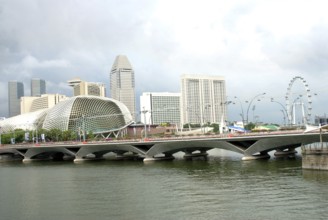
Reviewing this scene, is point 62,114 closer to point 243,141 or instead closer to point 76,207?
point 243,141

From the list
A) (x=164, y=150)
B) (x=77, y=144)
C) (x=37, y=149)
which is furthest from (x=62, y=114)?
(x=164, y=150)

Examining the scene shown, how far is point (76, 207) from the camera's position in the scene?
106 ft

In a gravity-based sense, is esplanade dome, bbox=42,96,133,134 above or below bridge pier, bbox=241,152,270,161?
above

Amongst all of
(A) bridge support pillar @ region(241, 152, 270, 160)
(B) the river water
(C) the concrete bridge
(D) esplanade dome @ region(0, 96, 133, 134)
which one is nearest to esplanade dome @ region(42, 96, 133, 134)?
(D) esplanade dome @ region(0, 96, 133, 134)

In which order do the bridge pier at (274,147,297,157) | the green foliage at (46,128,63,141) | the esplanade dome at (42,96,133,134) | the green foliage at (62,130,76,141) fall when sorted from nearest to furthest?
the bridge pier at (274,147,297,157)
the green foliage at (46,128,63,141)
the green foliage at (62,130,76,141)
the esplanade dome at (42,96,133,134)

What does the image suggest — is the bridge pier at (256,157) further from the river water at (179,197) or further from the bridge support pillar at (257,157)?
the river water at (179,197)

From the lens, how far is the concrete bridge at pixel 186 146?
2463 inches

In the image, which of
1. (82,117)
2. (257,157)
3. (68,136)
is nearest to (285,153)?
(257,157)

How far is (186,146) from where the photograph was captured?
75.4m

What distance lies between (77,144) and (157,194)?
6133 cm

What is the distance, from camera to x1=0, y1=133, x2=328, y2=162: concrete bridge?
205 ft

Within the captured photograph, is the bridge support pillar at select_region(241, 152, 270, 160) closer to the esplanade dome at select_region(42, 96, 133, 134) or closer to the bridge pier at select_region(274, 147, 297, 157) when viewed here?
the bridge pier at select_region(274, 147, 297, 157)

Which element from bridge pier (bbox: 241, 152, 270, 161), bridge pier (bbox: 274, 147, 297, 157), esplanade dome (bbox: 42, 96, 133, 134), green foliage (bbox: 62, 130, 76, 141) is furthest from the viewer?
esplanade dome (bbox: 42, 96, 133, 134)

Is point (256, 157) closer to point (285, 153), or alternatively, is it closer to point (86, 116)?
point (285, 153)
